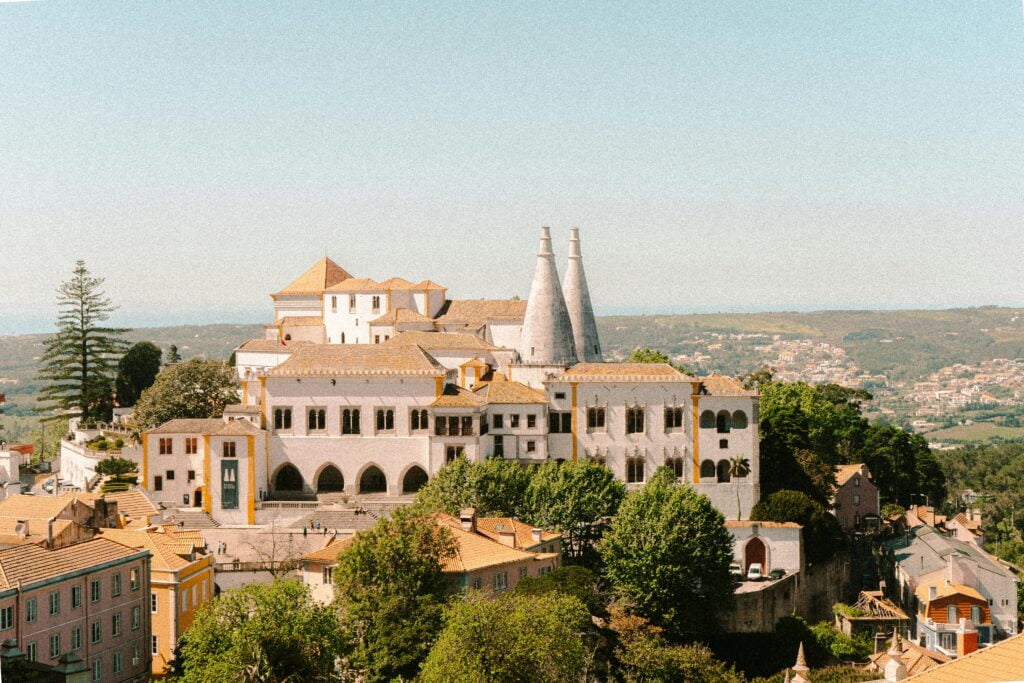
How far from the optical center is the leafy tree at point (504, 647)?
89.0 ft

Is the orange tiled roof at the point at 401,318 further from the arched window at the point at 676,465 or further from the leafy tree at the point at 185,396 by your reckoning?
the arched window at the point at 676,465

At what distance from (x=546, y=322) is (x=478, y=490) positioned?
8876 mm

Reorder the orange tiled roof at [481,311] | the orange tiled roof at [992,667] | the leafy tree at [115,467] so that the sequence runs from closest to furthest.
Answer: the orange tiled roof at [992,667] → the leafy tree at [115,467] → the orange tiled roof at [481,311]

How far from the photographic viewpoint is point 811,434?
1923 inches

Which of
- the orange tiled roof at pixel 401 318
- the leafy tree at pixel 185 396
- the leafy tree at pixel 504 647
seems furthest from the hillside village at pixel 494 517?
the orange tiled roof at pixel 401 318

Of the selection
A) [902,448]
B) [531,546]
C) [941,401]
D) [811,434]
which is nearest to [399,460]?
[531,546]

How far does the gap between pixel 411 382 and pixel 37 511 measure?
12.1 m

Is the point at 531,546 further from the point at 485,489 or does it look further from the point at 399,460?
the point at 399,460

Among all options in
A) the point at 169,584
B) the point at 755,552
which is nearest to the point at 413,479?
the point at 755,552

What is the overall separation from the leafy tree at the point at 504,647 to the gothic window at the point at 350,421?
1440 cm

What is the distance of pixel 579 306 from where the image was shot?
1896 inches

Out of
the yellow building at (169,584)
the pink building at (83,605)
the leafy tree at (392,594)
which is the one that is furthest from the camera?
the yellow building at (169,584)

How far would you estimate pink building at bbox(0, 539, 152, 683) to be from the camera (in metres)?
27.3

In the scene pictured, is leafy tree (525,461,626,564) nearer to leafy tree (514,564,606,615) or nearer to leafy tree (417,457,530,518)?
leafy tree (417,457,530,518)
